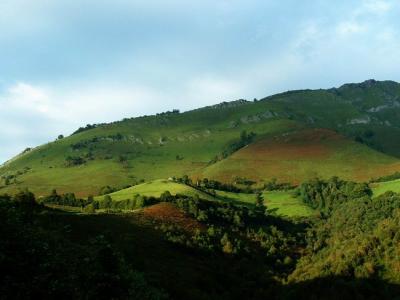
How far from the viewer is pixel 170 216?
6176 inches

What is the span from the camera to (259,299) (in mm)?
126938

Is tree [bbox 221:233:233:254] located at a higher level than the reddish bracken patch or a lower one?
lower

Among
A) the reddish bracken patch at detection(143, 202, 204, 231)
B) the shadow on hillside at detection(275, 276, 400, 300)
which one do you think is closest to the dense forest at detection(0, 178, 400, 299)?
the shadow on hillside at detection(275, 276, 400, 300)

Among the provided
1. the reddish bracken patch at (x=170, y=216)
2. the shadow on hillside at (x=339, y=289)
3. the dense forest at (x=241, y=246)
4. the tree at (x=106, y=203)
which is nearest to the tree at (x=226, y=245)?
the dense forest at (x=241, y=246)

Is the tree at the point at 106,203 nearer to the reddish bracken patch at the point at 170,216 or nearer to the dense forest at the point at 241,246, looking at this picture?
the dense forest at the point at 241,246

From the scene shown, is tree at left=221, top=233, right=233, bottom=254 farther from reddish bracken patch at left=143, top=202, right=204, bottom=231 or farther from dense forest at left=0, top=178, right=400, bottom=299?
reddish bracken patch at left=143, top=202, right=204, bottom=231

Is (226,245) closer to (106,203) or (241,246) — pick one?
(241,246)

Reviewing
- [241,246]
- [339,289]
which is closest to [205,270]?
[241,246]

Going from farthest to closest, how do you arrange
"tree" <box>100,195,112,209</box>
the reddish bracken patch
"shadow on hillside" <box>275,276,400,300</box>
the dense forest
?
"tree" <box>100,195,112,209</box>
the reddish bracken patch
"shadow on hillside" <box>275,276,400,300</box>
the dense forest

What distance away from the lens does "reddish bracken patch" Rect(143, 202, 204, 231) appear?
150875 millimetres

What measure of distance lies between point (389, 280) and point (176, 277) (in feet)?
197

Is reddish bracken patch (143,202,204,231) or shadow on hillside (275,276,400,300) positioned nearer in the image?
shadow on hillside (275,276,400,300)

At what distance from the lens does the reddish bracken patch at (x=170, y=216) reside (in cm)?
15088

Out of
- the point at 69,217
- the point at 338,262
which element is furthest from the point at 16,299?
the point at 338,262
